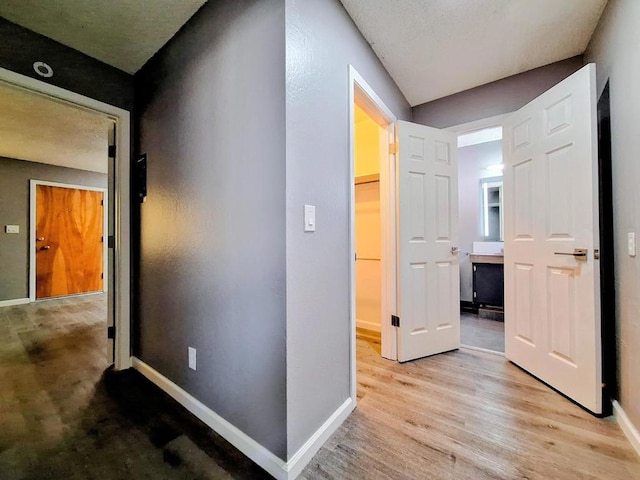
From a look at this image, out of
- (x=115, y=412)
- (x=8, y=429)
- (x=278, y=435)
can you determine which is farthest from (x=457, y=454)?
(x=8, y=429)

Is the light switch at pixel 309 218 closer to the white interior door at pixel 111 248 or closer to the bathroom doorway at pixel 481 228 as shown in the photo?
the white interior door at pixel 111 248

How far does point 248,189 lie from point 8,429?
6.00 feet

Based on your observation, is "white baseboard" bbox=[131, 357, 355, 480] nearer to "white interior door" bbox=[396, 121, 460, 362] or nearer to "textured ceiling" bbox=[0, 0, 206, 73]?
"white interior door" bbox=[396, 121, 460, 362]

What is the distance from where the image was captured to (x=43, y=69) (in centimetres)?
171

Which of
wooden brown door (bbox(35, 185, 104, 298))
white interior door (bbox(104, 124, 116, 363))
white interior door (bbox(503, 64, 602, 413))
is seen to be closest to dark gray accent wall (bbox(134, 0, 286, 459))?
white interior door (bbox(104, 124, 116, 363))

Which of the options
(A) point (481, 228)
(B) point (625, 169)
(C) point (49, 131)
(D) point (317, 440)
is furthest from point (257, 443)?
(C) point (49, 131)

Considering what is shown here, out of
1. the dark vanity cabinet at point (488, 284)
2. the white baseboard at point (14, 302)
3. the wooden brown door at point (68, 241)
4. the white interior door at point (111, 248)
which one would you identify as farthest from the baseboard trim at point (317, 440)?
the wooden brown door at point (68, 241)

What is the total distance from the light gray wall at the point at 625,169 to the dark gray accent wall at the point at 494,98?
0.53 metres

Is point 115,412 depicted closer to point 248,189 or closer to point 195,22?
point 248,189

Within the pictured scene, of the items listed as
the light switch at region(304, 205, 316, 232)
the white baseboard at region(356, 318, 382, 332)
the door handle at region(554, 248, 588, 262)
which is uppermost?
the light switch at region(304, 205, 316, 232)

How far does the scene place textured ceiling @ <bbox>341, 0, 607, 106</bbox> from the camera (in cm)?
158

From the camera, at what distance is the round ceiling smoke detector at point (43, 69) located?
168cm

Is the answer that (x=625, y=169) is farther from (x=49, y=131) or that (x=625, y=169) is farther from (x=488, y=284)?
(x=49, y=131)

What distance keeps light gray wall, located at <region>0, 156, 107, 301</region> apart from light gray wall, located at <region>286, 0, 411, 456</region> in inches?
219
